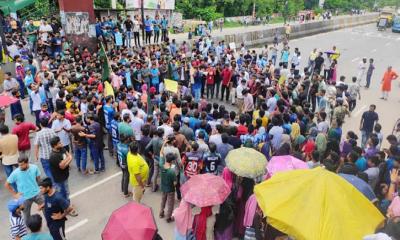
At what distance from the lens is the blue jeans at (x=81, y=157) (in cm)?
849

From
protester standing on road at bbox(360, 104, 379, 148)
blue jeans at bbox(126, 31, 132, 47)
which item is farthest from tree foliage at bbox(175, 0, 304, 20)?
protester standing on road at bbox(360, 104, 379, 148)

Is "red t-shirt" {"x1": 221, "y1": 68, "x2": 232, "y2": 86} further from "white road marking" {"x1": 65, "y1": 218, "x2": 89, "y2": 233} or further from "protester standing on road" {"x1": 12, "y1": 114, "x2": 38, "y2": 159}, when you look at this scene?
"white road marking" {"x1": 65, "y1": 218, "x2": 89, "y2": 233}

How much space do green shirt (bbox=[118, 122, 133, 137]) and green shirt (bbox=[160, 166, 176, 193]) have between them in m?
1.52

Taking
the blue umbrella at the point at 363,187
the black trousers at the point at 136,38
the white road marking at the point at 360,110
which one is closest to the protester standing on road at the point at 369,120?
the white road marking at the point at 360,110

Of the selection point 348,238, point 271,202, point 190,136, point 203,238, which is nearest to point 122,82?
point 190,136

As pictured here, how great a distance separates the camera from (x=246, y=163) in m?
6.08

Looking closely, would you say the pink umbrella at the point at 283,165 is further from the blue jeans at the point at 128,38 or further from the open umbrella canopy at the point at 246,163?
the blue jeans at the point at 128,38

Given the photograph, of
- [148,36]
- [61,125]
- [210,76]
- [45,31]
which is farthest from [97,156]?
[148,36]

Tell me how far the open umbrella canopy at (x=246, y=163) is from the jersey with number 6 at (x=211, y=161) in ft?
2.64

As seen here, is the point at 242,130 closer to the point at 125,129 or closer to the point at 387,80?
the point at 125,129

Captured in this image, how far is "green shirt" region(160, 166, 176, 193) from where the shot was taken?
6766mm

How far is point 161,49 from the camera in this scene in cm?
1838

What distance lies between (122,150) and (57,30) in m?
12.7

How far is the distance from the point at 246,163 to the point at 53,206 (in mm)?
3155
